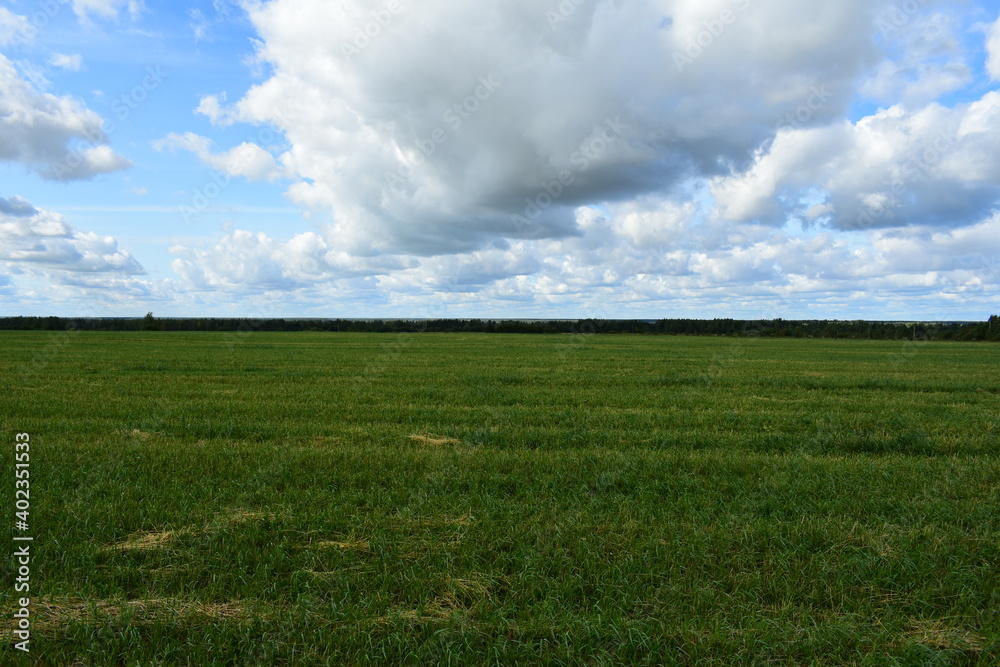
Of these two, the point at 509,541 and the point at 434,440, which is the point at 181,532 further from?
the point at 434,440

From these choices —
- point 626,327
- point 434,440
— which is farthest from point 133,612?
point 626,327

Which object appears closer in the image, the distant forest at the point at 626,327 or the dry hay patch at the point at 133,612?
the dry hay patch at the point at 133,612

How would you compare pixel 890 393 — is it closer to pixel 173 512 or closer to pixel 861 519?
pixel 861 519

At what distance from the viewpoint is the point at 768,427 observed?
38.9 feet

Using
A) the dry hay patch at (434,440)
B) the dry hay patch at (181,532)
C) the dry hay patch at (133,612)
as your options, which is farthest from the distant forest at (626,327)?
the dry hay patch at (133,612)

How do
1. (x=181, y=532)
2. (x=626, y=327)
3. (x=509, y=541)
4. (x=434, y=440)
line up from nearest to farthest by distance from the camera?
(x=509, y=541)
(x=181, y=532)
(x=434, y=440)
(x=626, y=327)

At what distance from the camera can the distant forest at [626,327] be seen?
86.4 metres

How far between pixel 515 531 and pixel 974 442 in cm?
963

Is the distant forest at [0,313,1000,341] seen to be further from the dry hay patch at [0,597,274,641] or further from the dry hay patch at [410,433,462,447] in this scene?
the dry hay patch at [0,597,274,641]

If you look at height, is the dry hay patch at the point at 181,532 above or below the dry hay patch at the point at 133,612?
above

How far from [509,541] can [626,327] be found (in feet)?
331

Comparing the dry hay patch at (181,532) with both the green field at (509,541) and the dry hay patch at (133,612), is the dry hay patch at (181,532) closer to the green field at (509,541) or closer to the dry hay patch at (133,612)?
the green field at (509,541)

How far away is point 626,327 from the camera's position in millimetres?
103688

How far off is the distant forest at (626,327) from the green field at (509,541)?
86.2m
